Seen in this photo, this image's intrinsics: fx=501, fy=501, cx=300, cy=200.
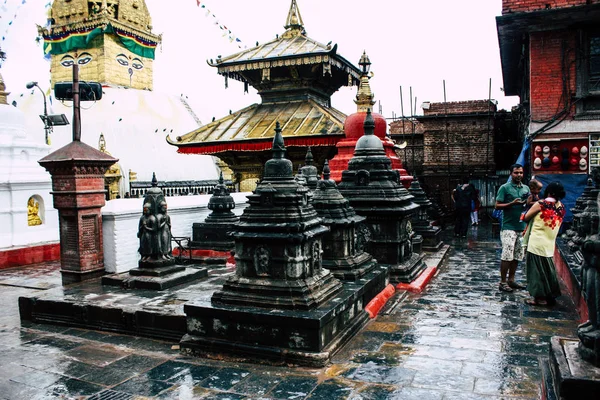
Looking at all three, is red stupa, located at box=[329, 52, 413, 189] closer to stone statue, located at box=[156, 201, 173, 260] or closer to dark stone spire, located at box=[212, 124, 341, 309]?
stone statue, located at box=[156, 201, 173, 260]

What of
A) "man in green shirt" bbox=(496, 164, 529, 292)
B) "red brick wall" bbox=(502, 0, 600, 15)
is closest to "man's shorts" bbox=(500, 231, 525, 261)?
"man in green shirt" bbox=(496, 164, 529, 292)

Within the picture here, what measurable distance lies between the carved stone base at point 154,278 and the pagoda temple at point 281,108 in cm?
769

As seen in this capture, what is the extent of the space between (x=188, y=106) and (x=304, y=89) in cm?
1947

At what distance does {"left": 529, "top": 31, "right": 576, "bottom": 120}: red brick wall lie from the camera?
1217cm

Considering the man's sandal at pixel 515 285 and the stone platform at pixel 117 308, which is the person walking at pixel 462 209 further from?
the stone platform at pixel 117 308

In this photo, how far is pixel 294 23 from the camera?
721 inches

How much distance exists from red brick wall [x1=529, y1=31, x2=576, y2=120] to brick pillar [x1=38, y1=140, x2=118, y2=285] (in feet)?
34.0

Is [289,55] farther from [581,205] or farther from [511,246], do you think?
[511,246]

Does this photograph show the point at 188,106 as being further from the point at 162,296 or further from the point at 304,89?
the point at 162,296

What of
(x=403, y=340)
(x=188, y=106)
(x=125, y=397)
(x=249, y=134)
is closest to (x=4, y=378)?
(x=125, y=397)

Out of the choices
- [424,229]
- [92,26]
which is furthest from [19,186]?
[92,26]

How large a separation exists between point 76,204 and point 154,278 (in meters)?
2.13

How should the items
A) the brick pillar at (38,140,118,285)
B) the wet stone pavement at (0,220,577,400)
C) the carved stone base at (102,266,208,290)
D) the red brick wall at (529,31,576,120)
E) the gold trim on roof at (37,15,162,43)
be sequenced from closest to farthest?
the wet stone pavement at (0,220,577,400) → the carved stone base at (102,266,208,290) → the brick pillar at (38,140,118,285) → the red brick wall at (529,31,576,120) → the gold trim on roof at (37,15,162,43)

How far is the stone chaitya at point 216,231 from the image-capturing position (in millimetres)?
10008
